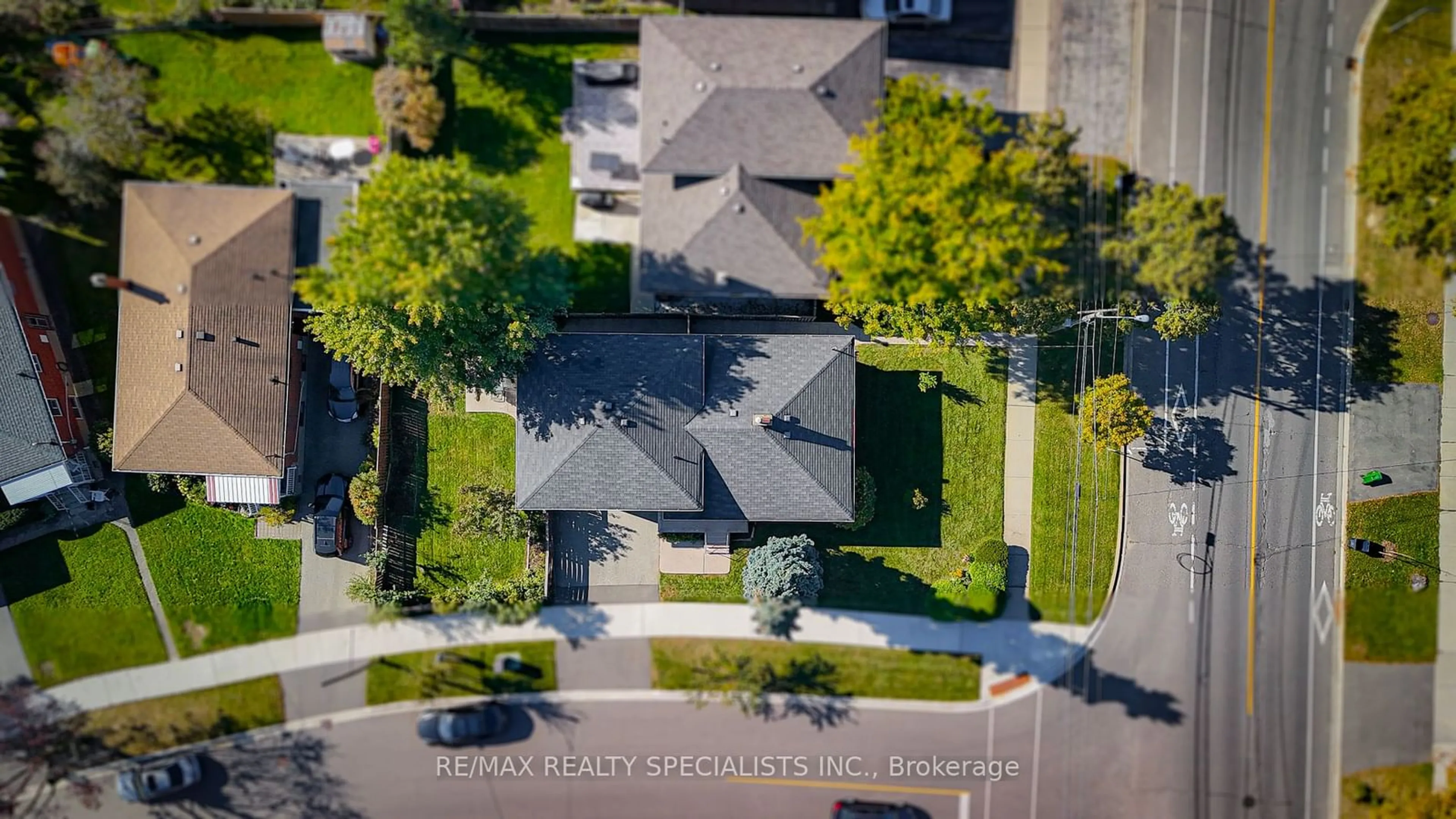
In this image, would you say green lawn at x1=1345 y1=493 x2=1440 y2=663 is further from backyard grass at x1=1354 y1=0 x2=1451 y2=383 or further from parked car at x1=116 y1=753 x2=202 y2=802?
Result: parked car at x1=116 y1=753 x2=202 y2=802

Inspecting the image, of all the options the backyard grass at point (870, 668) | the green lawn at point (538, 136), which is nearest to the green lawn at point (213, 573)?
the green lawn at point (538, 136)

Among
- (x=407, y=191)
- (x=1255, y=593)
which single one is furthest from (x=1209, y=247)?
(x=407, y=191)

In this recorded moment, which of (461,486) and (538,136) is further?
(461,486)

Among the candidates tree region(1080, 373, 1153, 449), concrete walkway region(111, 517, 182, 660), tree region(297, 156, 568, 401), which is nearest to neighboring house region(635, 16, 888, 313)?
tree region(297, 156, 568, 401)

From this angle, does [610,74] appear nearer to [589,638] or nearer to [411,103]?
[411,103]

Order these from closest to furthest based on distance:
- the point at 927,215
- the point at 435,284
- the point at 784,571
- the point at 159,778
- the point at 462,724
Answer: the point at 435,284, the point at 927,215, the point at 784,571, the point at 159,778, the point at 462,724

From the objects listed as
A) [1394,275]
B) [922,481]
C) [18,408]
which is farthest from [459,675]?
[1394,275]
